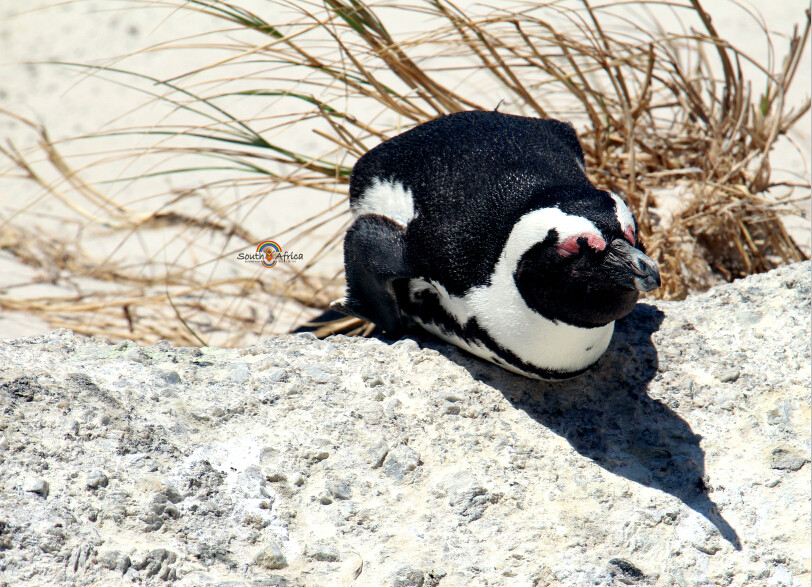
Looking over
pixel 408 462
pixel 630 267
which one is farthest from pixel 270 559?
pixel 630 267

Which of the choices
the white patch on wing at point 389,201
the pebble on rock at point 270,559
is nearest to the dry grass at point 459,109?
the white patch on wing at point 389,201

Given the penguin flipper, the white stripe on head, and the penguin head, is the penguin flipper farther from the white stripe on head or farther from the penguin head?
the white stripe on head

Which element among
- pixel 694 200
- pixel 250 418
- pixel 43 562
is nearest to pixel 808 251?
pixel 694 200

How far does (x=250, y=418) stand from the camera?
4.38 feet

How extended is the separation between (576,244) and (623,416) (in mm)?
385

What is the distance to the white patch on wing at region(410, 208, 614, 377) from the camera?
1.33 m

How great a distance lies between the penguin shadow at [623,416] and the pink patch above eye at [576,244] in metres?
0.33

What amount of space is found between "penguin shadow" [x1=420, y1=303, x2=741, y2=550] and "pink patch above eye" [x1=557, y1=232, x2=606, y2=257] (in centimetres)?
33

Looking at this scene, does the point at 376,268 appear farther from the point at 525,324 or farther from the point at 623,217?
the point at 623,217

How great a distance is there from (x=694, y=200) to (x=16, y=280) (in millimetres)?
2403

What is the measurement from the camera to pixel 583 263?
1259 mm

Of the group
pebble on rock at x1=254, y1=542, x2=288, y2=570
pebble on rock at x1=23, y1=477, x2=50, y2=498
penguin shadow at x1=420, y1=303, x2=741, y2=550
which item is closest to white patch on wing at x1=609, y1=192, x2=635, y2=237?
penguin shadow at x1=420, y1=303, x2=741, y2=550

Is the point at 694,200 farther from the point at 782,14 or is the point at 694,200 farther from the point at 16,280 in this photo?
the point at 16,280

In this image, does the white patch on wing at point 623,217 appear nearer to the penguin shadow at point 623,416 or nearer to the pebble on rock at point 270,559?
the penguin shadow at point 623,416
